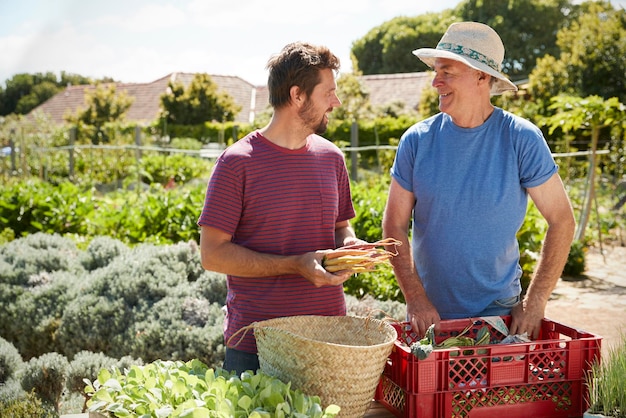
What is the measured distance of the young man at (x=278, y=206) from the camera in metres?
2.15

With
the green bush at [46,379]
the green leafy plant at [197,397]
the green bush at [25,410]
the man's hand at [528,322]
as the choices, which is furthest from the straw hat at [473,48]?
Answer: the green bush at [46,379]

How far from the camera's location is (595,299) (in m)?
7.39

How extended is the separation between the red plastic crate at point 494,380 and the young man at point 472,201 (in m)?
0.29

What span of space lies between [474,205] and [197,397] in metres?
1.17

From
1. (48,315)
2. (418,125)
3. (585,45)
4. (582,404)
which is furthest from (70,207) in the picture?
(585,45)

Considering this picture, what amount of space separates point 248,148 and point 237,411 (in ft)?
2.94

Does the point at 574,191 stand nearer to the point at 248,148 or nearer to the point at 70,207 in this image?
the point at 70,207

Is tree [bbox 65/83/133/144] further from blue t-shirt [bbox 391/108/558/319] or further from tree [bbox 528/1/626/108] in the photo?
blue t-shirt [bbox 391/108/558/319]

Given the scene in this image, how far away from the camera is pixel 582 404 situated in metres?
2.07

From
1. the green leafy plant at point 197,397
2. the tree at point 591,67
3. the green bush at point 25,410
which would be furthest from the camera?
the tree at point 591,67

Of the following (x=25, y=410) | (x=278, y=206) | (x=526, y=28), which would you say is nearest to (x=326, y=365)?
(x=278, y=206)

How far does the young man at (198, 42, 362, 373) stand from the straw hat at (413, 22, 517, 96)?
473 millimetres

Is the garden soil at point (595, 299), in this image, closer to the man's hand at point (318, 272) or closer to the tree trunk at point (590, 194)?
the tree trunk at point (590, 194)

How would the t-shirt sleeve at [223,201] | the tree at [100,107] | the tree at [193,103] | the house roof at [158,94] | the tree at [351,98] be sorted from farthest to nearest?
the house roof at [158,94]
the tree at [100,107]
the tree at [193,103]
the tree at [351,98]
the t-shirt sleeve at [223,201]
